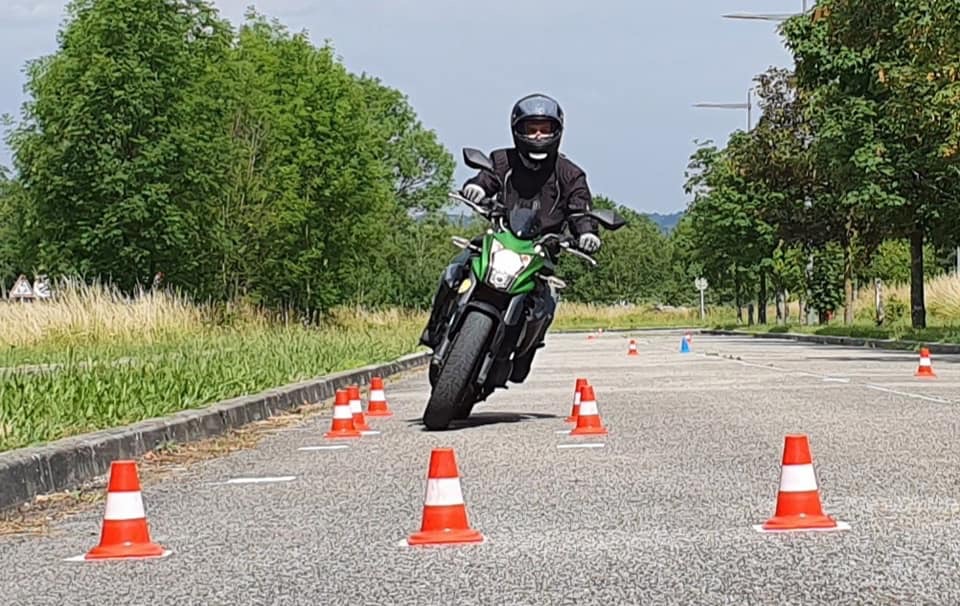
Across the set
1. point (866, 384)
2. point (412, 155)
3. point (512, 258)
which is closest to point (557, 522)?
point (512, 258)

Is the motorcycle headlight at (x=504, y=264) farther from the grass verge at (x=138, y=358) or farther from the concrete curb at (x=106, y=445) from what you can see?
the grass verge at (x=138, y=358)

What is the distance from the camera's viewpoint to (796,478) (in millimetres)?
7445

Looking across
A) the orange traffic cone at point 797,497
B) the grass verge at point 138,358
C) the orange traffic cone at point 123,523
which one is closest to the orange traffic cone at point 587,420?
the grass verge at point 138,358

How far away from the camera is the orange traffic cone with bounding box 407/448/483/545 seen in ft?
24.1

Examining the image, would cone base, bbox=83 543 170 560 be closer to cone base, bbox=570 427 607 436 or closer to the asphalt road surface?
the asphalt road surface

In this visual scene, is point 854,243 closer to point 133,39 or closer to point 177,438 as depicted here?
point 133,39

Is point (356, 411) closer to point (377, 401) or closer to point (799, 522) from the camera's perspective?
point (377, 401)

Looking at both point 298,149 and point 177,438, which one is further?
point 298,149

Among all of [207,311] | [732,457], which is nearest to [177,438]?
[732,457]

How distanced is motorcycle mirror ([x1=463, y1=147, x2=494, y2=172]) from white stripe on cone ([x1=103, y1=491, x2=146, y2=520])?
6.98 metres

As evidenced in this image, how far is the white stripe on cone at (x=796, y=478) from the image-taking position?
745 cm

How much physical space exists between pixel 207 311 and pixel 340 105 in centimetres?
2041

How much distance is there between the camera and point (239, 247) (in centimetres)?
4791

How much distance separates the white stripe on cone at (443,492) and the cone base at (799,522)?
4.66 feet
